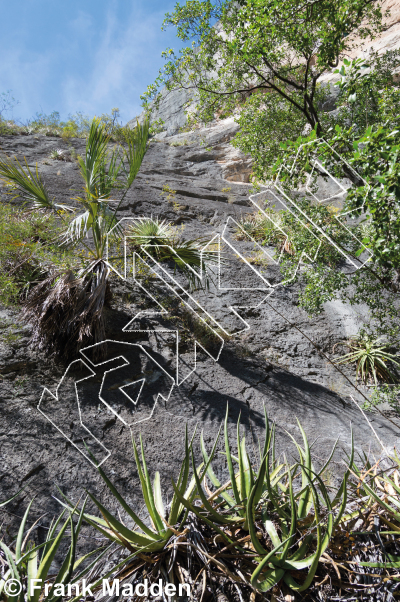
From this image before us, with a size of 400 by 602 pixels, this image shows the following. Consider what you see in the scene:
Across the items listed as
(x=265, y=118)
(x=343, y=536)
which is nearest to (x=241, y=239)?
(x=265, y=118)

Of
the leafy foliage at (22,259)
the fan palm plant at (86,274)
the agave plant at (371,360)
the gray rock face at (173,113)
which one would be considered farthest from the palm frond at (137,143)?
the gray rock face at (173,113)

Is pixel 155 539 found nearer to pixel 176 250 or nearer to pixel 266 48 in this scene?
pixel 176 250

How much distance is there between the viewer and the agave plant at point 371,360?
4.78 m

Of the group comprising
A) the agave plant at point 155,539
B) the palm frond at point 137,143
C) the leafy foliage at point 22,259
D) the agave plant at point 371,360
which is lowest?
the agave plant at point 371,360

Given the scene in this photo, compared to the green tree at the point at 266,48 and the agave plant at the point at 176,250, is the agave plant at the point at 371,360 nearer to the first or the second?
the agave plant at the point at 176,250

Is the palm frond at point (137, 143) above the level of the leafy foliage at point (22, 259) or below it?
above

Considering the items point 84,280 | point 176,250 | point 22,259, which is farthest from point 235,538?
point 22,259

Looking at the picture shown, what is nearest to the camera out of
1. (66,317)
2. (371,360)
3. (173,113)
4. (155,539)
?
(155,539)

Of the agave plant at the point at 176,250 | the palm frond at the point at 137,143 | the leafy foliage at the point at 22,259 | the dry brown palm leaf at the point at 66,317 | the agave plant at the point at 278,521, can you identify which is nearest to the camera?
the agave plant at the point at 278,521

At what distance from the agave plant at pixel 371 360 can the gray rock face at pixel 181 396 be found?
18cm

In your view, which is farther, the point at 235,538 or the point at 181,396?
the point at 181,396

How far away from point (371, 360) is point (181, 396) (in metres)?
2.83

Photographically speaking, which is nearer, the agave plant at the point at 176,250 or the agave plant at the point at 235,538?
the agave plant at the point at 235,538

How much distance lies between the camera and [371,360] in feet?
15.7
